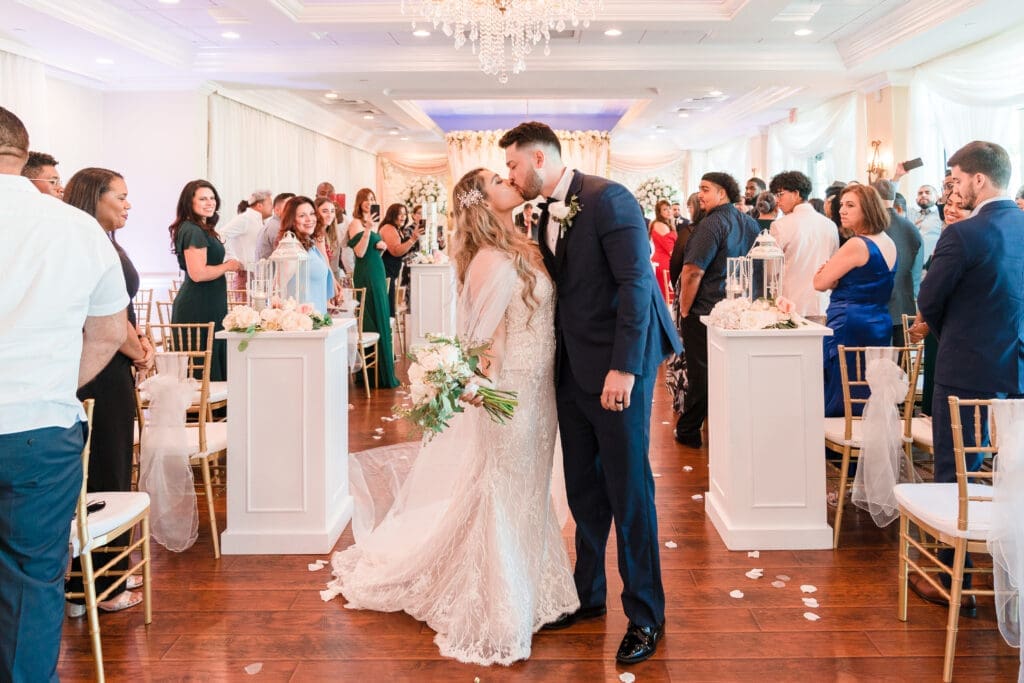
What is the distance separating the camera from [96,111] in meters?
10.4

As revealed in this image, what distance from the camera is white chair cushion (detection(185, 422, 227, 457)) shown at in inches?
156

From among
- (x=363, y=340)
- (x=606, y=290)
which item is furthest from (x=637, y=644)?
(x=363, y=340)

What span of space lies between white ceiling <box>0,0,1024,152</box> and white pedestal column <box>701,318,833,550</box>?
5.33 metres

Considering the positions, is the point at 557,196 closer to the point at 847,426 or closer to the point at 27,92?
the point at 847,426

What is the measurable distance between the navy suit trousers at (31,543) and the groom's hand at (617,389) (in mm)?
1554

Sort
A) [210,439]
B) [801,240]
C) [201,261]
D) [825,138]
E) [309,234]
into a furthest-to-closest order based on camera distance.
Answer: [825,138], [801,240], [309,234], [201,261], [210,439]

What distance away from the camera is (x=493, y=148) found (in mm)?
17094

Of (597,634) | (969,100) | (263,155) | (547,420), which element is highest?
(263,155)

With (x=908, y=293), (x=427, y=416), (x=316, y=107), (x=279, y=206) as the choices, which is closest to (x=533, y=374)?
(x=427, y=416)

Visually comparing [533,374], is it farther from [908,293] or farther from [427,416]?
[908,293]

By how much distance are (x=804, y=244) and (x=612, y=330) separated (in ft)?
11.1

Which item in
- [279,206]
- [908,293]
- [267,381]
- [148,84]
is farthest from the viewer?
[148,84]

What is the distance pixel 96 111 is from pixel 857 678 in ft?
34.9

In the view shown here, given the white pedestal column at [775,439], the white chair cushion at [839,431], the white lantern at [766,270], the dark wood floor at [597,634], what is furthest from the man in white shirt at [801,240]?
the dark wood floor at [597,634]
